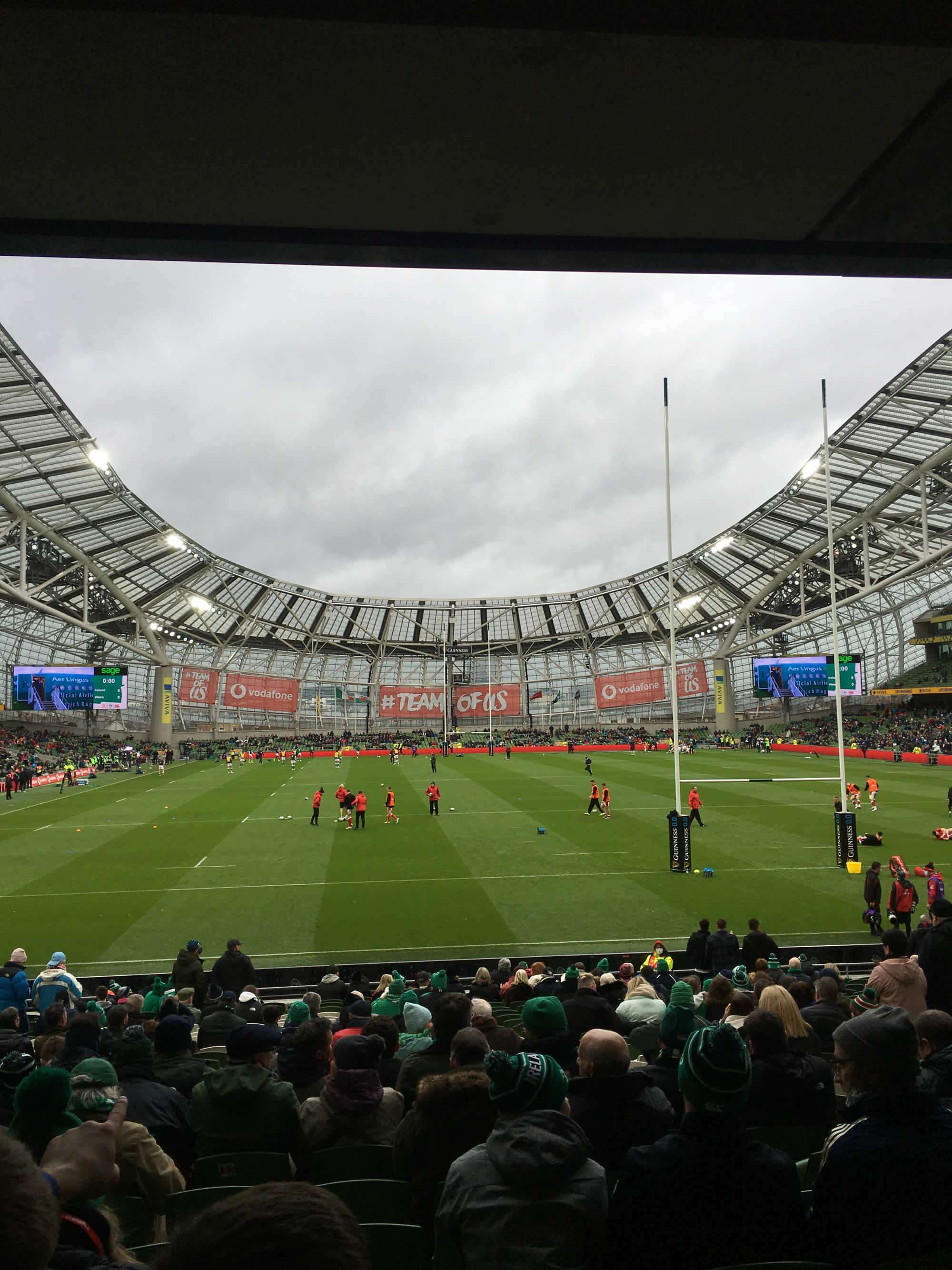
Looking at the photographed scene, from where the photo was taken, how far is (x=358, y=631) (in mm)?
96125

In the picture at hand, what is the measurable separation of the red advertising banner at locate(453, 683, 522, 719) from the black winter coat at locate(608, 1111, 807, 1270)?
92.1 metres

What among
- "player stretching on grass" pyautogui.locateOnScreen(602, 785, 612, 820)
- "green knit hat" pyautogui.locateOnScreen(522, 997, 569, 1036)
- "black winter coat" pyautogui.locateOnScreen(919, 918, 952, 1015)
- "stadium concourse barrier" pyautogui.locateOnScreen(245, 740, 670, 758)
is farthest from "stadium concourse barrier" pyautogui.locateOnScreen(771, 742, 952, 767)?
"green knit hat" pyautogui.locateOnScreen(522, 997, 569, 1036)

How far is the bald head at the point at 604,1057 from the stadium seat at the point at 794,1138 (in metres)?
1.05

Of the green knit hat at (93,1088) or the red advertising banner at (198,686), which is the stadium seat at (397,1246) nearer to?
the green knit hat at (93,1088)

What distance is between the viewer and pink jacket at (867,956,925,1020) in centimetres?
648

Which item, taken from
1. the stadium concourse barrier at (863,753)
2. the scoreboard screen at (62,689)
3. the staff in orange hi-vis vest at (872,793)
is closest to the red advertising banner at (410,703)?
the scoreboard screen at (62,689)

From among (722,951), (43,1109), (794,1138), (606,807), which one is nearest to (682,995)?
(794,1138)

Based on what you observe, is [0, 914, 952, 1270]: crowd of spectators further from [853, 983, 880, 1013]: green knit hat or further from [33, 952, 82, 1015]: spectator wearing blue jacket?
[33, 952, 82, 1015]: spectator wearing blue jacket

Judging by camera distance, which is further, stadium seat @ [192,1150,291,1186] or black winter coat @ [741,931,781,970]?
black winter coat @ [741,931,781,970]

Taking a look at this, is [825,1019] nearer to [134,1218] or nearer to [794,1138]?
[794,1138]

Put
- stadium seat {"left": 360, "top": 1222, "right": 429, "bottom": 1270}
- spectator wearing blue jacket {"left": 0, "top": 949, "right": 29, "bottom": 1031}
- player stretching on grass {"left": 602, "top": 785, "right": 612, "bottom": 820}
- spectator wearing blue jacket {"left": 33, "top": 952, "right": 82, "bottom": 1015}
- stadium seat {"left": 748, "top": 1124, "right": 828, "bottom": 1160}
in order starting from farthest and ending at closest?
player stretching on grass {"left": 602, "top": 785, "right": 612, "bottom": 820} → spectator wearing blue jacket {"left": 0, "top": 949, "right": 29, "bottom": 1031} → spectator wearing blue jacket {"left": 33, "top": 952, "right": 82, "bottom": 1015} → stadium seat {"left": 748, "top": 1124, "right": 828, "bottom": 1160} → stadium seat {"left": 360, "top": 1222, "right": 429, "bottom": 1270}

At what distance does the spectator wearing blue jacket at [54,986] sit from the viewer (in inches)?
410

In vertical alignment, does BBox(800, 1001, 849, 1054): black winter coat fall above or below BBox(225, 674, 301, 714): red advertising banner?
below

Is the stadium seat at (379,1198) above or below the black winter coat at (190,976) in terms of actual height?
above
